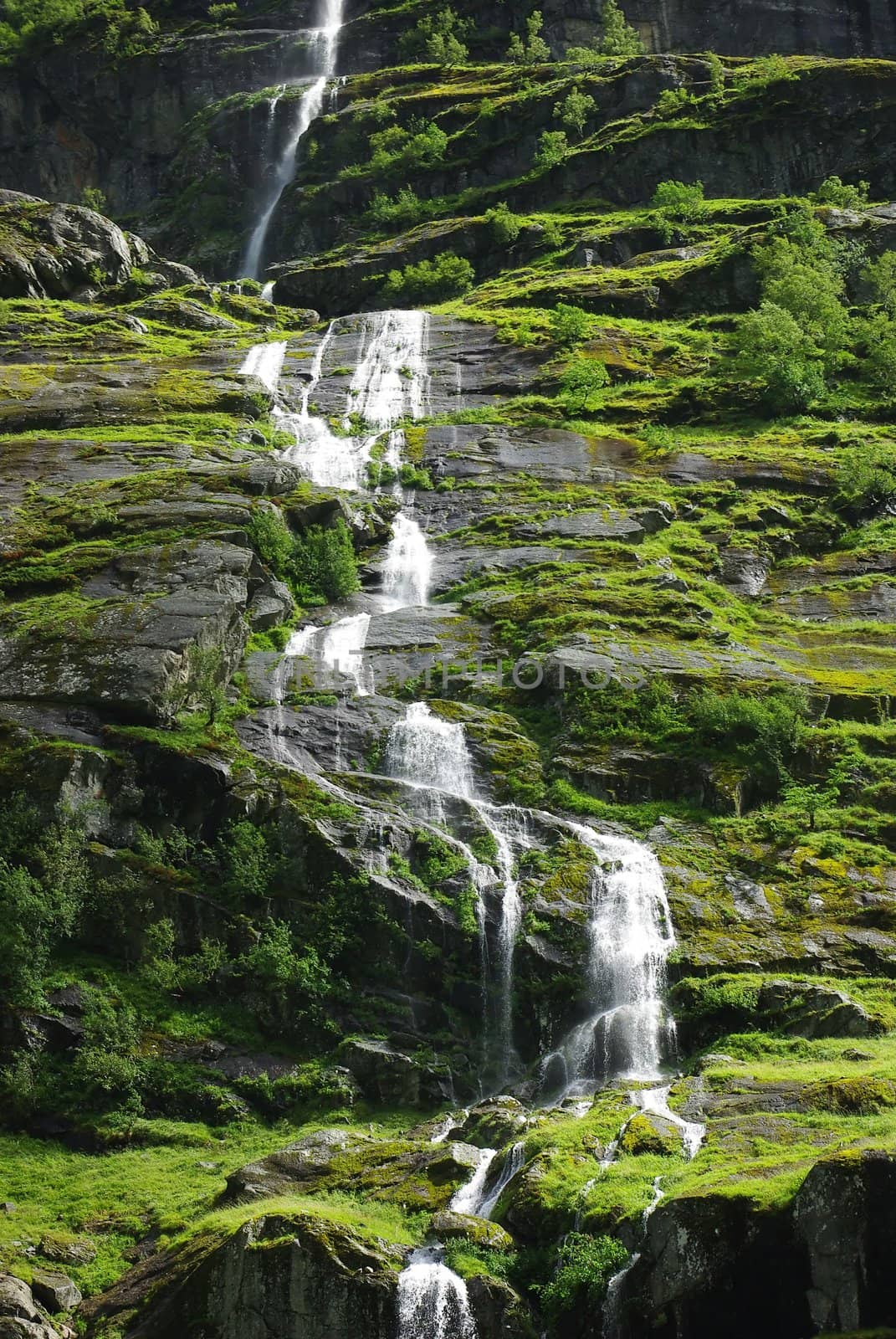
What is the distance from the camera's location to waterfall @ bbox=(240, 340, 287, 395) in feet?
165

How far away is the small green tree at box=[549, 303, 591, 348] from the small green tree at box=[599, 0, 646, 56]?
40634mm

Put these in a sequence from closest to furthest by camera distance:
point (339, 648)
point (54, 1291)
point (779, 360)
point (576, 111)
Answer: point (54, 1291) → point (339, 648) → point (779, 360) → point (576, 111)

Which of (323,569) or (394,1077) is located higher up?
(323,569)

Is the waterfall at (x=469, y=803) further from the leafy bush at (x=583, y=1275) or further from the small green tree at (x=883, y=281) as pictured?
the small green tree at (x=883, y=281)

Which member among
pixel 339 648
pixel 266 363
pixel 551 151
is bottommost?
pixel 339 648

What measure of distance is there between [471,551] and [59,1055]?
832 inches

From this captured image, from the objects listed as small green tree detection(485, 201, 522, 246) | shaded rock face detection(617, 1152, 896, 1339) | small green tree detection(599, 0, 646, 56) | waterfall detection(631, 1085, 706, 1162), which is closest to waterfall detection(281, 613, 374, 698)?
waterfall detection(631, 1085, 706, 1162)

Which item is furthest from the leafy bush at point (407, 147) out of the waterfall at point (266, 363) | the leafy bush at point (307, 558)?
the leafy bush at point (307, 558)

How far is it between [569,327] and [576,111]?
Result: 3020 centimetres

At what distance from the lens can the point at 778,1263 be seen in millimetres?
12938

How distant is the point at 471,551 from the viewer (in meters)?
38.0

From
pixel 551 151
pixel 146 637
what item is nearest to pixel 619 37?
pixel 551 151

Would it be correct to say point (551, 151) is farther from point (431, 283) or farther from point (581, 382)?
point (581, 382)

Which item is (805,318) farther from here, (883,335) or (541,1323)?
(541,1323)
